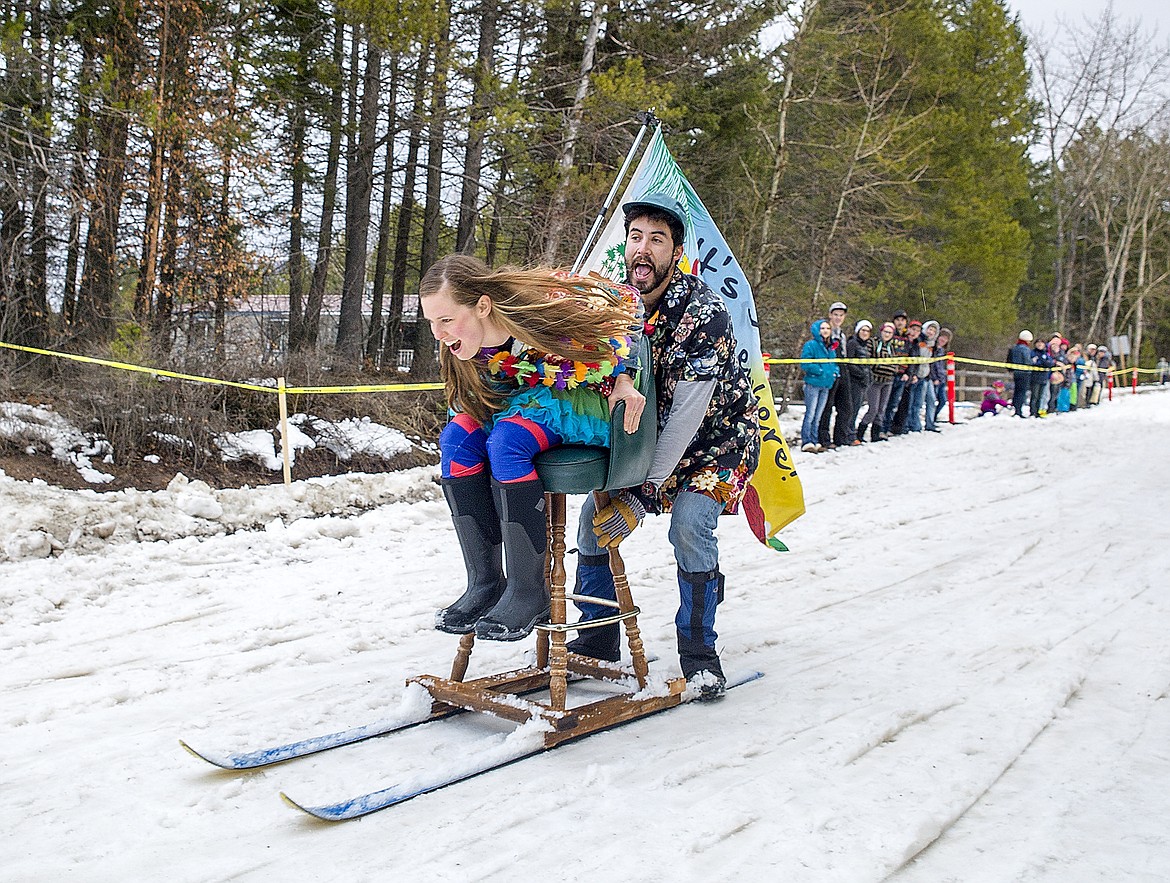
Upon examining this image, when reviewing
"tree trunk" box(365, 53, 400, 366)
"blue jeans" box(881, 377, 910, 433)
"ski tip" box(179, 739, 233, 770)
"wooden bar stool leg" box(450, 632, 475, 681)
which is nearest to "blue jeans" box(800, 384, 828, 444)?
"blue jeans" box(881, 377, 910, 433)

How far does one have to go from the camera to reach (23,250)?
1105 centimetres

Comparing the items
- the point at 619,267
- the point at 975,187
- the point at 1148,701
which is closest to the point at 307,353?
the point at 619,267

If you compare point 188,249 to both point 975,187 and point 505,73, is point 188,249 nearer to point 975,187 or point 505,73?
point 505,73

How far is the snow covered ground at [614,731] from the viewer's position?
2.62 m

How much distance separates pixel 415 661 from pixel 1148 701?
9.82ft

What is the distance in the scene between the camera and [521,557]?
10.8 ft

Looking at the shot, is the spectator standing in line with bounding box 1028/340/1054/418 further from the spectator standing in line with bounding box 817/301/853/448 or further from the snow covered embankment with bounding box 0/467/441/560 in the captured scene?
the snow covered embankment with bounding box 0/467/441/560

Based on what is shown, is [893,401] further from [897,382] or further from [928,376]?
[928,376]

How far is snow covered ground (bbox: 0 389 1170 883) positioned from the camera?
2615mm

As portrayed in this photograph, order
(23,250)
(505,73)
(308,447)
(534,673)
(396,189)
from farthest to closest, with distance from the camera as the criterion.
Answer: (396,189) → (505,73) → (23,250) → (308,447) → (534,673)

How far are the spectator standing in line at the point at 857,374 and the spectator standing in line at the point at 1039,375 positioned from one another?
312 inches

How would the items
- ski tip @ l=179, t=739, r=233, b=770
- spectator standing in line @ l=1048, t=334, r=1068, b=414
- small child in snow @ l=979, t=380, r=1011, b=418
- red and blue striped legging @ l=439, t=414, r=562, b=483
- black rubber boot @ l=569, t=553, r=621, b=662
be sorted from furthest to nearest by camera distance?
spectator standing in line @ l=1048, t=334, r=1068, b=414
small child in snow @ l=979, t=380, r=1011, b=418
black rubber boot @ l=569, t=553, r=621, b=662
red and blue striped legging @ l=439, t=414, r=562, b=483
ski tip @ l=179, t=739, r=233, b=770

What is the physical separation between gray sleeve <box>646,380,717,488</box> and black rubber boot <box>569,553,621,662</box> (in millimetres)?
677

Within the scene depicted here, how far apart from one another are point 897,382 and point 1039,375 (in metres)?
6.93
